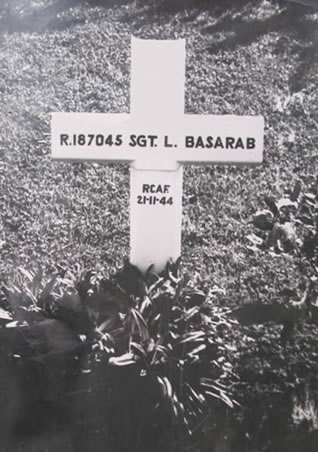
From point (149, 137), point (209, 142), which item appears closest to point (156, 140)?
point (149, 137)

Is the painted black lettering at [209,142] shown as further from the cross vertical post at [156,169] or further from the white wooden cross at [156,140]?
the cross vertical post at [156,169]

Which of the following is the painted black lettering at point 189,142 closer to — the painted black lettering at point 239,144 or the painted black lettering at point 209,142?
the painted black lettering at point 209,142

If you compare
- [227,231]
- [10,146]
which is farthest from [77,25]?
[227,231]

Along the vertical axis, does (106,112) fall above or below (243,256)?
above

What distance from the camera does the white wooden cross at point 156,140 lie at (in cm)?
212

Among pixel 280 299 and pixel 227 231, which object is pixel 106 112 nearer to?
pixel 227 231

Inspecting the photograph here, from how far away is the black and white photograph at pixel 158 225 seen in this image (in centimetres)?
213

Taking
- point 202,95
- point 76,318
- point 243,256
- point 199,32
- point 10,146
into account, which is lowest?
point 76,318

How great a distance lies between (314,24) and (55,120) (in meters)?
0.96

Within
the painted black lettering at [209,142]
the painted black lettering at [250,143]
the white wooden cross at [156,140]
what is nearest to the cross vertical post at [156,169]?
the white wooden cross at [156,140]

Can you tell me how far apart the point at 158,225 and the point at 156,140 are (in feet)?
0.98

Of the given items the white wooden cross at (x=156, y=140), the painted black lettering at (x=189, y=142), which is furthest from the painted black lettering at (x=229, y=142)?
the painted black lettering at (x=189, y=142)

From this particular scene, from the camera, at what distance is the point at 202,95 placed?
2148 millimetres

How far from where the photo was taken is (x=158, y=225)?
2189mm
